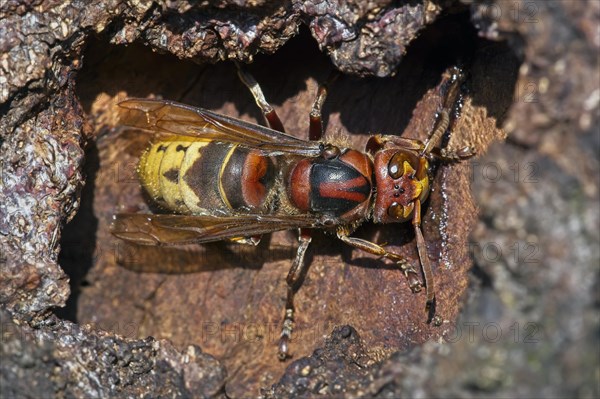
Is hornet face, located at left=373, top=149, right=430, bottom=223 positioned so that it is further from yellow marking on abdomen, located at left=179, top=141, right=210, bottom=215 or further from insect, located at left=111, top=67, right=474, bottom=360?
yellow marking on abdomen, located at left=179, top=141, right=210, bottom=215

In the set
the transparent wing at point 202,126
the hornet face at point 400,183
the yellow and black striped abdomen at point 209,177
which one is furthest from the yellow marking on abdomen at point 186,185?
the hornet face at point 400,183

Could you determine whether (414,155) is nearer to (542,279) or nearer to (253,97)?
(253,97)

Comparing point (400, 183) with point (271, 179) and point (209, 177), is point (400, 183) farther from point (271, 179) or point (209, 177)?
point (209, 177)

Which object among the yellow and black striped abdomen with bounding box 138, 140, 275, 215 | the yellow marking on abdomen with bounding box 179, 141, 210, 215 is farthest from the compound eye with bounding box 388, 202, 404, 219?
the yellow marking on abdomen with bounding box 179, 141, 210, 215

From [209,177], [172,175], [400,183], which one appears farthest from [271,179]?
[400,183]

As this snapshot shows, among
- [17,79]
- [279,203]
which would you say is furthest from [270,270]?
[17,79]

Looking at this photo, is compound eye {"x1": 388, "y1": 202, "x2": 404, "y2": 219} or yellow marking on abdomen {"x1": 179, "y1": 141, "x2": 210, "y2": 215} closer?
compound eye {"x1": 388, "y1": 202, "x2": 404, "y2": 219}

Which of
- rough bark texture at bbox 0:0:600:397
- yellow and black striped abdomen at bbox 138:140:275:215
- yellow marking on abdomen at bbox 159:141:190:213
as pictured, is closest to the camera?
rough bark texture at bbox 0:0:600:397
